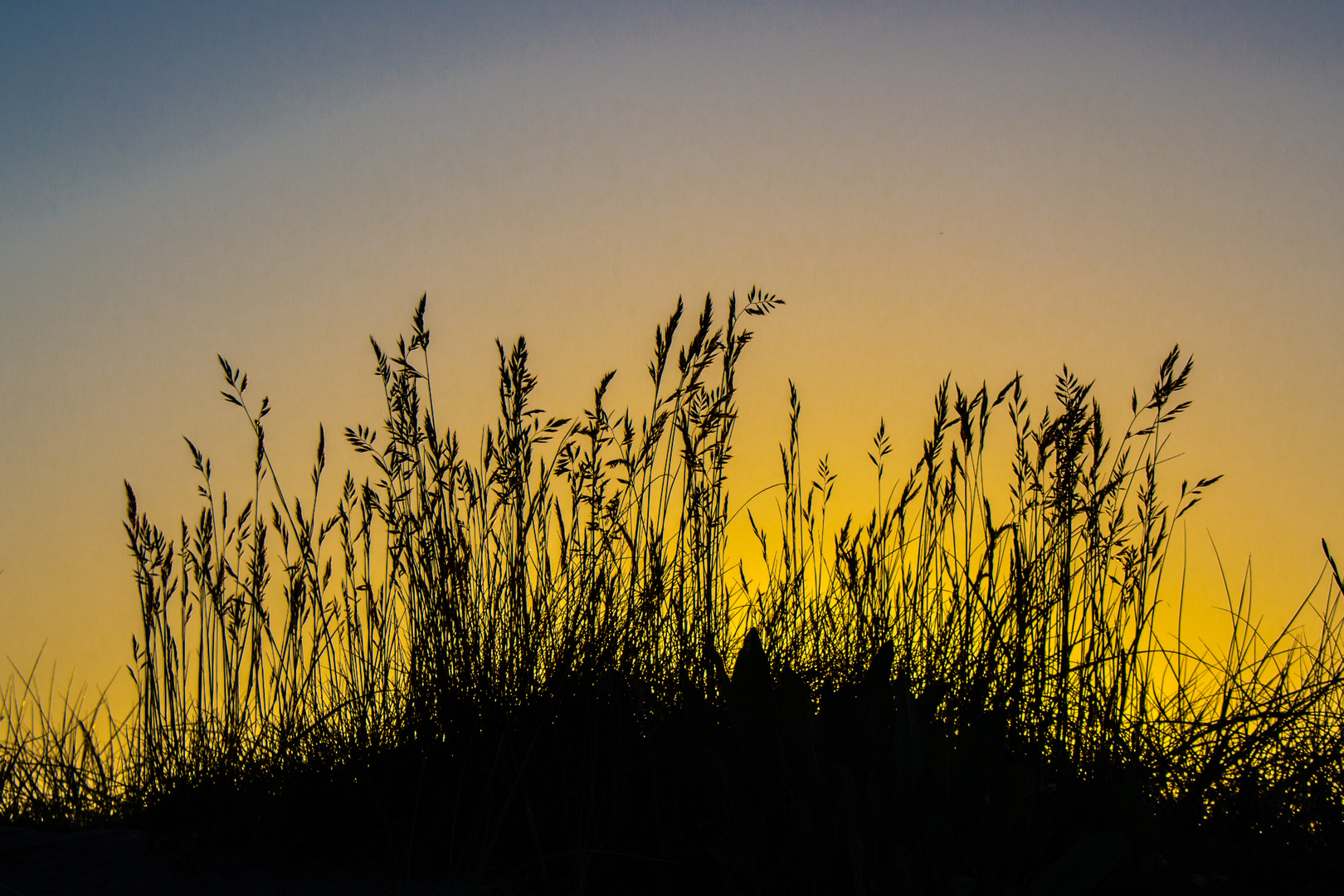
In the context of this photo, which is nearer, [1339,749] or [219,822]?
[1339,749]

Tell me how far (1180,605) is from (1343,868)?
0.91 metres

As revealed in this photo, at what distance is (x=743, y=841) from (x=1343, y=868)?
3.69 ft

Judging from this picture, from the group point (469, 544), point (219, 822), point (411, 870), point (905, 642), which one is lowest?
point (411, 870)

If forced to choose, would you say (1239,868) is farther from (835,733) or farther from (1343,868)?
(835,733)

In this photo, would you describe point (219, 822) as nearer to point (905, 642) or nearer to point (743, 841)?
point (743, 841)

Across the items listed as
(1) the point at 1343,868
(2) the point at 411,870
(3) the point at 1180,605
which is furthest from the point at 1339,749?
(2) the point at 411,870

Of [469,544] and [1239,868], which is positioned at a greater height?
[469,544]

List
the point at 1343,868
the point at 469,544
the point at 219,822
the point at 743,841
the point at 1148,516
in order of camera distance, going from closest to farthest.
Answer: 1. the point at 743,841
2. the point at 1343,868
3. the point at 219,822
4. the point at 469,544
5. the point at 1148,516

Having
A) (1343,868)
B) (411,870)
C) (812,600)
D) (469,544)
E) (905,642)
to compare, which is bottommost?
(1343,868)

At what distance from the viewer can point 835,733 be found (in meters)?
1.68

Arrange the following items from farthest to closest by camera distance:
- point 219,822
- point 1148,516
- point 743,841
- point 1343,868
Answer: point 1148,516, point 219,822, point 1343,868, point 743,841

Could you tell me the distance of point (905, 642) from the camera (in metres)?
2.22

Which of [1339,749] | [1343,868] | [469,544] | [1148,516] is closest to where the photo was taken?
[1343,868]

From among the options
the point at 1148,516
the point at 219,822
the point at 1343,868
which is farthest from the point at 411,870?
the point at 1148,516
